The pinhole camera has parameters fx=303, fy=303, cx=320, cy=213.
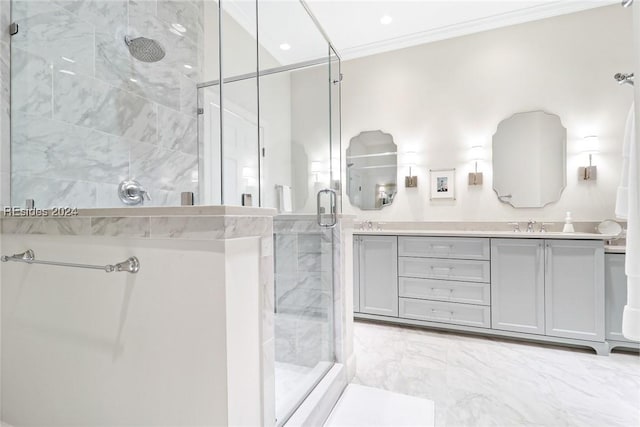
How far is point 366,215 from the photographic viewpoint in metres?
3.69

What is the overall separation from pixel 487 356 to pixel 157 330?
7.61ft

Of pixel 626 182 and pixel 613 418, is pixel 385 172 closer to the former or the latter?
pixel 626 182

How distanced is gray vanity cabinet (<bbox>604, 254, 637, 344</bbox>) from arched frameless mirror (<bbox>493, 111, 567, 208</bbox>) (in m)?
0.85

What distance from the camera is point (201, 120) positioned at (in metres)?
2.01

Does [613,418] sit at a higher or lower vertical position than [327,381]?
lower

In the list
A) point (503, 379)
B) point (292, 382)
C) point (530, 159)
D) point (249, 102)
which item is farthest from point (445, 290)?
point (249, 102)

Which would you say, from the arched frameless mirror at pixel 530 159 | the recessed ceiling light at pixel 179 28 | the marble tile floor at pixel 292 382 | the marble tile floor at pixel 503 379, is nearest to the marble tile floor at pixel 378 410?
the marble tile floor at pixel 503 379

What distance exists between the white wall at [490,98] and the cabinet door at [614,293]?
722 mm

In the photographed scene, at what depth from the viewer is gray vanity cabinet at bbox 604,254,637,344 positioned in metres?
2.24

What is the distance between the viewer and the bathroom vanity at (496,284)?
7.50 ft

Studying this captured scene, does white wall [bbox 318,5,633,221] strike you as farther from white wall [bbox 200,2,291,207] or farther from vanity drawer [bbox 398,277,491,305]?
vanity drawer [bbox 398,277,491,305]

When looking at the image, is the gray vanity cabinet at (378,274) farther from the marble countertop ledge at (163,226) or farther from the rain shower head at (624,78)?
the marble countertop ledge at (163,226)

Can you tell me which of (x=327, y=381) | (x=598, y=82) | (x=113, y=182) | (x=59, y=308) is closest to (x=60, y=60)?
(x=113, y=182)

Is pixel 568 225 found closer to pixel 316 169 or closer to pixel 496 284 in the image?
pixel 496 284
